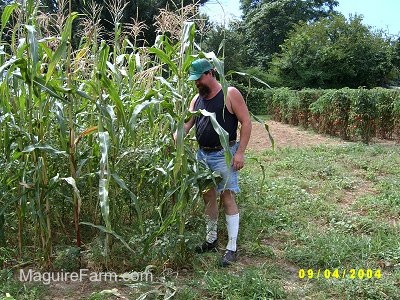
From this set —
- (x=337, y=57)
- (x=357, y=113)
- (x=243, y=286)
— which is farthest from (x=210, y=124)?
(x=337, y=57)

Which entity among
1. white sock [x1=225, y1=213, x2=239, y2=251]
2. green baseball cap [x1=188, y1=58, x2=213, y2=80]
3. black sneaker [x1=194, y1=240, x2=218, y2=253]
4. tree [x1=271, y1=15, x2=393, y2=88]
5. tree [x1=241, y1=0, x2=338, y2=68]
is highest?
tree [x1=241, y1=0, x2=338, y2=68]

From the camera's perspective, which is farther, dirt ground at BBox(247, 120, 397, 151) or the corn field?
dirt ground at BBox(247, 120, 397, 151)

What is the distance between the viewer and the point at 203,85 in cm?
299

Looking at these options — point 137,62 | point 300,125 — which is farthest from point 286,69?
point 137,62

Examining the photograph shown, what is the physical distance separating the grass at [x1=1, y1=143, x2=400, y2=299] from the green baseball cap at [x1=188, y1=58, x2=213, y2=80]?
1.07 metres

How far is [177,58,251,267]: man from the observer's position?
9.84 ft

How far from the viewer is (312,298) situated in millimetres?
2623

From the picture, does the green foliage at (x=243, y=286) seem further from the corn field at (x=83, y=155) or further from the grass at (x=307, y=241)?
Result: the corn field at (x=83, y=155)

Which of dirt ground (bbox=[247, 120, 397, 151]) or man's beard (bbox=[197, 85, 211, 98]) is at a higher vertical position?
man's beard (bbox=[197, 85, 211, 98])

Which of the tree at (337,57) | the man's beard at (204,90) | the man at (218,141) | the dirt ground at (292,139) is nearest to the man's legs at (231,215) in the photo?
the man at (218,141)

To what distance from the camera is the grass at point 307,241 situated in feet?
8.69

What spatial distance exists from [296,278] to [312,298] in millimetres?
279
